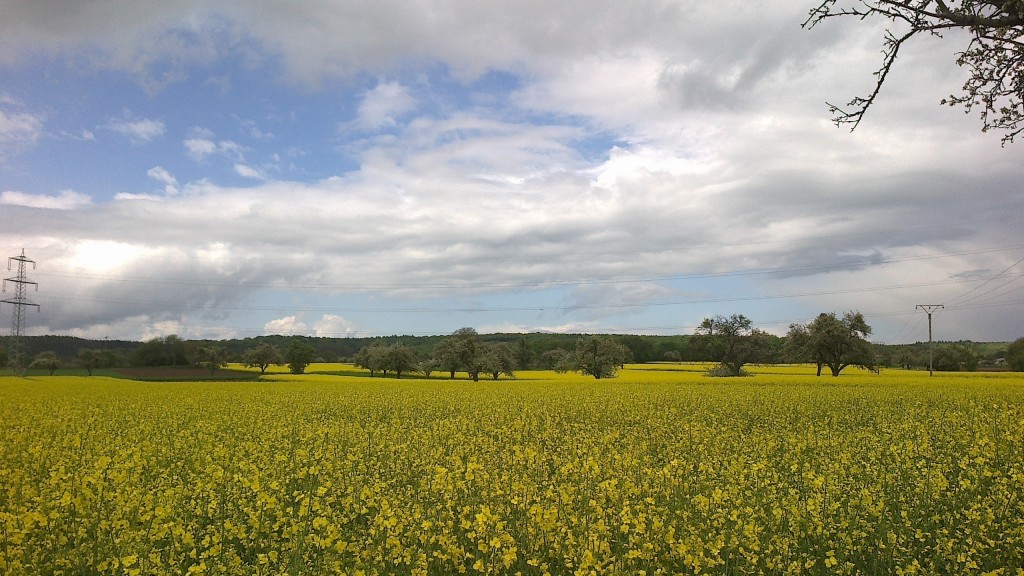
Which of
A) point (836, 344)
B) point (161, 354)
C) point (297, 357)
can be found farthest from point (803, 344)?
point (161, 354)

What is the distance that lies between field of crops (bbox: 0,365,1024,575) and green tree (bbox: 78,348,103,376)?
8702 centimetres

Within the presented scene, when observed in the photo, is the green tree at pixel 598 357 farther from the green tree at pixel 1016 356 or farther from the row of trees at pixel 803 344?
the green tree at pixel 1016 356

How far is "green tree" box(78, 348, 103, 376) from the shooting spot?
90.4 m

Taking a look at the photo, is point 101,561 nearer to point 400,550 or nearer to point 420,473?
point 400,550

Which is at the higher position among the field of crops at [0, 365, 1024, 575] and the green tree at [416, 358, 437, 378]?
the field of crops at [0, 365, 1024, 575]

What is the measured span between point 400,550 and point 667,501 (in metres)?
4.71

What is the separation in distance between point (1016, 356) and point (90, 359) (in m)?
141

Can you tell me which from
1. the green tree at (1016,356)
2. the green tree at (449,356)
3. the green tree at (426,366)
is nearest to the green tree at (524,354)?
the green tree at (426,366)

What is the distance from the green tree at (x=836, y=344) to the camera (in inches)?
2552

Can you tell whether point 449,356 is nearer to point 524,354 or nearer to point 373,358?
point 373,358

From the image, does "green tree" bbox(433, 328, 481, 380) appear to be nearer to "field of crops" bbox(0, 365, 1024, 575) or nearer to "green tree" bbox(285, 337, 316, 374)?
"green tree" bbox(285, 337, 316, 374)

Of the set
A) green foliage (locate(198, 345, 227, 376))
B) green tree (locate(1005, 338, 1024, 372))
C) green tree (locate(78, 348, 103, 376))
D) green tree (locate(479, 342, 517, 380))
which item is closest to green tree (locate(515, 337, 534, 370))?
green tree (locate(479, 342, 517, 380))

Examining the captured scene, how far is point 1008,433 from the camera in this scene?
15711 mm

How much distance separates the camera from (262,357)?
3465 inches
